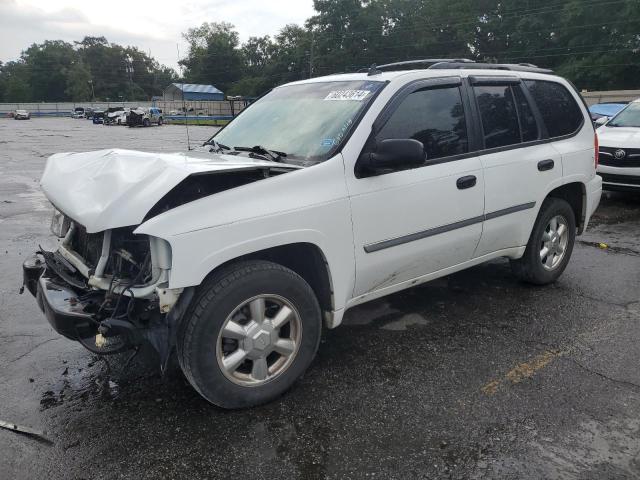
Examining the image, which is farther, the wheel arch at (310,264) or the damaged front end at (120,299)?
the wheel arch at (310,264)

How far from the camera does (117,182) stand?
2.79 metres

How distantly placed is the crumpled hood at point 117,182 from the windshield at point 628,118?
28.7ft

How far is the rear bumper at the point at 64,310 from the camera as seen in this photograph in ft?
8.73

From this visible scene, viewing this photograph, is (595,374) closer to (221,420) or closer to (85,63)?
(221,420)

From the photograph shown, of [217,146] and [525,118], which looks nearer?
[217,146]

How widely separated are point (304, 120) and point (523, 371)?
2246 millimetres

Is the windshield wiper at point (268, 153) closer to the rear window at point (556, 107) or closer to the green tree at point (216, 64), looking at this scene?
Answer: the rear window at point (556, 107)

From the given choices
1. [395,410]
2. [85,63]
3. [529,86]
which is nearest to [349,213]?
[395,410]

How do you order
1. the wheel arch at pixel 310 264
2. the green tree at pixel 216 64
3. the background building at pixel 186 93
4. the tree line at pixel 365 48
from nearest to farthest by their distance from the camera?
1. the wheel arch at pixel 310 264
2. the background building at pixel 186 93
3. the tree line at pixel 365 48
4. the green tree at pixel 216 64

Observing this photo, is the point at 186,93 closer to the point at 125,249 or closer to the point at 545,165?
the point at 125,249

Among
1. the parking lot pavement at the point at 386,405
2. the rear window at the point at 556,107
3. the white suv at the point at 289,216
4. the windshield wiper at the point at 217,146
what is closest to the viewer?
the parking lot pavement at the point at 386,405

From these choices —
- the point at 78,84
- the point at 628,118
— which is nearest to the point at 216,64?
the point at 78,84

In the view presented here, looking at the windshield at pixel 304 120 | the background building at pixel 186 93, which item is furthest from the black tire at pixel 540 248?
the background building at pixel 186 93

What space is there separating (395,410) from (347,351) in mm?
764
